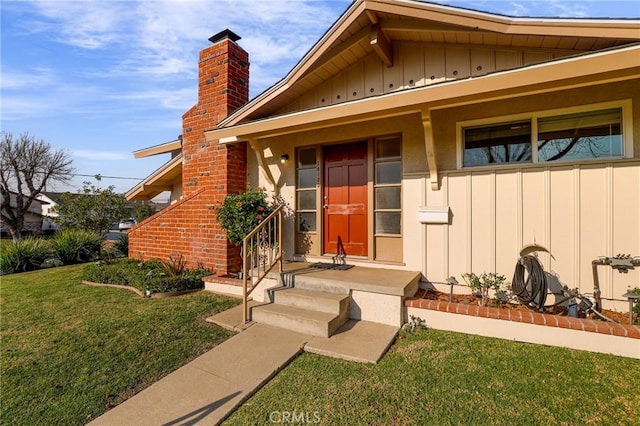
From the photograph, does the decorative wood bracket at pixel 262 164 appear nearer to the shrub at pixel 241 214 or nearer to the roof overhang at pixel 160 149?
the shrub at pixel 241 214

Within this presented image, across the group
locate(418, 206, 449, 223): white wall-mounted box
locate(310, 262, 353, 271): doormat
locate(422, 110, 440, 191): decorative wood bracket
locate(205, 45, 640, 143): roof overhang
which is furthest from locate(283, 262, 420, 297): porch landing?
locate(205, 45, 640, 143): roof overhang

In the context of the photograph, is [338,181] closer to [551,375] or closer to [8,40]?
[551,375]

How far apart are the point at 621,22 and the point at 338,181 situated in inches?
148

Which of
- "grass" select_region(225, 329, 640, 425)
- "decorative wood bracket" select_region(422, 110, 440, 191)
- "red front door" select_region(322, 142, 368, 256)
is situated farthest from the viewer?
"red front door" select_region(322, 142, 368, 256)

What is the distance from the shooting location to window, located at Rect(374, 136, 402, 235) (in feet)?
14.9

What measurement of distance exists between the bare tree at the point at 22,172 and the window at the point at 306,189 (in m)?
18.4

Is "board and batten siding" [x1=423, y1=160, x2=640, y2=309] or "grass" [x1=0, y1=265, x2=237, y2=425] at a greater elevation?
"board and batten siding" [x1=423, y1=160, x2=640, y2=309]

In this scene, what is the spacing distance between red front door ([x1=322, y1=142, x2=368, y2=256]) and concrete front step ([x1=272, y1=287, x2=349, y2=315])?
1.34 metres

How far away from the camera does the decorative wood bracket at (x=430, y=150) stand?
11.9 ft

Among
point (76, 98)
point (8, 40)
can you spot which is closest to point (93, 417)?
point (8, 40)

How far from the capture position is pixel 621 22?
2.87 meters

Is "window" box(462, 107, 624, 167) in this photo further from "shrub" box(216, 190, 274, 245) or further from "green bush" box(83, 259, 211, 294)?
"green bush" box(83, 259, 211, 294)

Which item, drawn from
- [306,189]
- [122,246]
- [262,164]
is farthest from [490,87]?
[122,246]

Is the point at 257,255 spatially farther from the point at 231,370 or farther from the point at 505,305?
the point at 505,305
